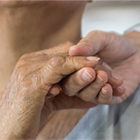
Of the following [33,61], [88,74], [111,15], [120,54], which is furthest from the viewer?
[111,15]

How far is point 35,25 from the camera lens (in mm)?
683

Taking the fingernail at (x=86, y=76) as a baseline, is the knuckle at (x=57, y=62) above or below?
above

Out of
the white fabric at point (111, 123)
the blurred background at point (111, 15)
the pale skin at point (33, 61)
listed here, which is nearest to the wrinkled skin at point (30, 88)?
the pale skin at point (33, 61)

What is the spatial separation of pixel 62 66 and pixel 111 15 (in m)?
0.62

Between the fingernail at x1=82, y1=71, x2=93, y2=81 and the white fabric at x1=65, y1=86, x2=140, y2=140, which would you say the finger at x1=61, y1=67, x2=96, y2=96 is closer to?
the fingernail at x1=82, y1=71, x2=93, y2=81

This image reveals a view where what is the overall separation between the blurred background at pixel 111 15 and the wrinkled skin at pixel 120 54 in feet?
0.53

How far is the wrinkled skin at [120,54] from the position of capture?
55 cm

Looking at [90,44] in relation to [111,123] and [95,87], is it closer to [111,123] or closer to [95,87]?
[95,87]

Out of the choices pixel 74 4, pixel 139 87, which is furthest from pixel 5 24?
pixel 139 87

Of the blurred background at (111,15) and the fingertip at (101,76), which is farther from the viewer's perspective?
the blurred background at (111,15)

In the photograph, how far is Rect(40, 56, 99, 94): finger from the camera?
43 cm

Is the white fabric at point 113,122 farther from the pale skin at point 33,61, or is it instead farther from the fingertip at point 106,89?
the fingertip at point 106,89

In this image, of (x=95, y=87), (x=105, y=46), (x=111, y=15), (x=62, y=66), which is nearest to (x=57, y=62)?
(x=62, y=66)

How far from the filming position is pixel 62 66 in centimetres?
43
